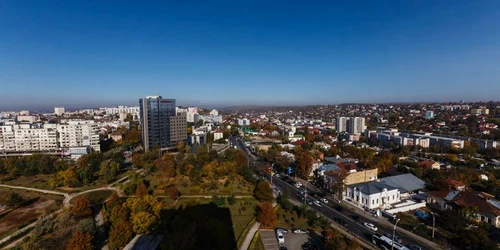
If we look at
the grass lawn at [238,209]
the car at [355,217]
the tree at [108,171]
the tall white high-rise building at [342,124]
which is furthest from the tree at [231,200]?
the tall white high-rise building at [342,124]

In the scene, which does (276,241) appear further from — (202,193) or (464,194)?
(464,194)

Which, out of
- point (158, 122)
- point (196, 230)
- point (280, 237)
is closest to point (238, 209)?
point (280, 237)

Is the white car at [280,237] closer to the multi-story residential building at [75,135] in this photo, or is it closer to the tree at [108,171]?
the tree at [108,171]

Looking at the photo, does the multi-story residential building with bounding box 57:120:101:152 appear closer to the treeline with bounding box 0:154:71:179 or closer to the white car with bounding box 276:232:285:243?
the treeline with bounding box 0:154:71:179

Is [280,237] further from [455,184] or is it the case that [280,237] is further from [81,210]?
[455,184]

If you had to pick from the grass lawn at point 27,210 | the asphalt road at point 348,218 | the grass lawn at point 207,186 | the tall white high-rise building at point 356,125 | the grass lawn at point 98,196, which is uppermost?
the tall white high-rise building at point 356,125

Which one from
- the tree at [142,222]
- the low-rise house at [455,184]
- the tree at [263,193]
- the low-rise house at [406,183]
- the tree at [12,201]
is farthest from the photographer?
the low-rise house at [455,184]

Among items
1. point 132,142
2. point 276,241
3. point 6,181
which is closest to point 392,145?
point 276,241
